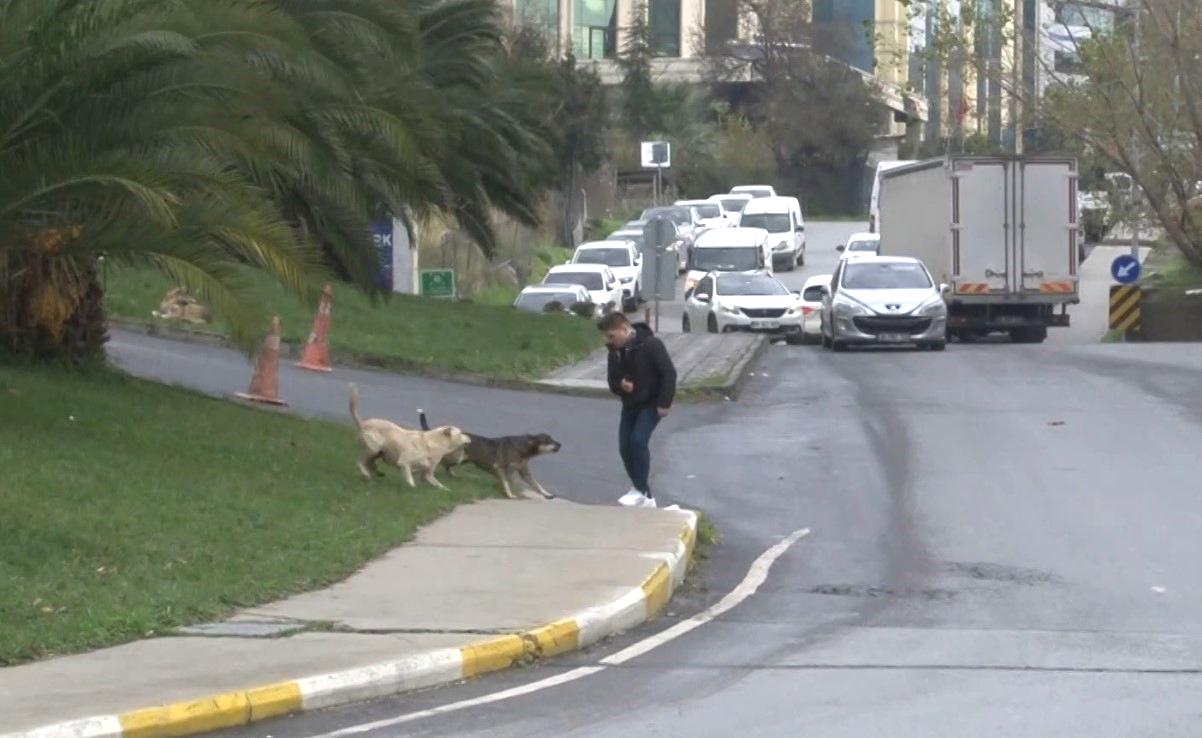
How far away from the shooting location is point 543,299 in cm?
4034

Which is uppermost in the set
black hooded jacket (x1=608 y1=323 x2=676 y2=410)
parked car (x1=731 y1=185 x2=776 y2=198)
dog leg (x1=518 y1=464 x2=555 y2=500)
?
parked car (x1=731 y1=185 x2=776 y2=198)

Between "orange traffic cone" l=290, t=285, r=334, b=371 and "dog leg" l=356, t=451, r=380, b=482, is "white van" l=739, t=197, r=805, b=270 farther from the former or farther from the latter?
"dog leg" l=356, t=451, r=380, b=482

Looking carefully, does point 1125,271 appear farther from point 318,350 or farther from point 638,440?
point 638,440

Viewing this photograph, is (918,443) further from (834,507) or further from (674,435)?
(834,507)

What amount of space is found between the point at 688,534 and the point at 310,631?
4109 mm

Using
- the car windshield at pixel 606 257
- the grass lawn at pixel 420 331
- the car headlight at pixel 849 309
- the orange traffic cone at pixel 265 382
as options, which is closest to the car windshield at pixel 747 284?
the car headlight at pixel 849 309

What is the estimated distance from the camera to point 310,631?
9.98 meters

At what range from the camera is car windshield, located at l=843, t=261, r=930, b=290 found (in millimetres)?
33656

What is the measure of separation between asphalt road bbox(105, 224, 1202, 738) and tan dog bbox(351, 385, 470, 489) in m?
1.49

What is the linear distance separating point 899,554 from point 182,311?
16344mm

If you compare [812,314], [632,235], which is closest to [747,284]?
[812,314]

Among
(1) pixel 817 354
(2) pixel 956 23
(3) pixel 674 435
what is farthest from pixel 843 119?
(3) pixel 674 435

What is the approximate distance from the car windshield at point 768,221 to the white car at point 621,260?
39.3ft

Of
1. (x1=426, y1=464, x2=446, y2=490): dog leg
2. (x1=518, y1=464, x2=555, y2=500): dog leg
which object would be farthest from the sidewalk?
(x1=426, y1=464, x2=446, y2=490): dog leg
